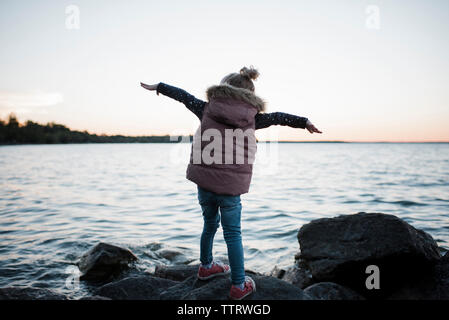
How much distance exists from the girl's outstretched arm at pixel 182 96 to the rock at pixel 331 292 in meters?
2.79

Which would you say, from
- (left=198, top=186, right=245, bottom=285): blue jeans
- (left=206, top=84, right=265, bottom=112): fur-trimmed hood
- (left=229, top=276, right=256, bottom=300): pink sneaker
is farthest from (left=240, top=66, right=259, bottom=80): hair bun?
(left=229, top=276, right=256, bottom=300): pink sneaker

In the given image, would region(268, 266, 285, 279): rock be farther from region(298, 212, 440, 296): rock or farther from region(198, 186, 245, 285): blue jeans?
region(198, 186, 245, 285): blue jeans

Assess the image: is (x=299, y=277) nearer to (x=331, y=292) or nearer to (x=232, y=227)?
(x=331, y=292)

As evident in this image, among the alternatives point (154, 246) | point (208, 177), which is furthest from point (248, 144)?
point (154, 246)

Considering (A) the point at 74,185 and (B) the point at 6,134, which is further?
(B) the point at 6,134

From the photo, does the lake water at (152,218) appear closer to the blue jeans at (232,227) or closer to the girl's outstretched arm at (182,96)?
the blue jeans at (232,227)

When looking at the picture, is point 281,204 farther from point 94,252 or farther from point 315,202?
point 94,252

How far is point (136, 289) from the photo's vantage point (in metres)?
4.40

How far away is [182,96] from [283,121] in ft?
3.59

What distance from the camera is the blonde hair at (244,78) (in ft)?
11.3

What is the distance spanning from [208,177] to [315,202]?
1144 cm

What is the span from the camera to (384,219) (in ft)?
17.0

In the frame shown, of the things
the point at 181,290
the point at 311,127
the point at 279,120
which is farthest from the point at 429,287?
the point at 181,290

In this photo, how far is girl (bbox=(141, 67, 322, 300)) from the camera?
3.25 metres
